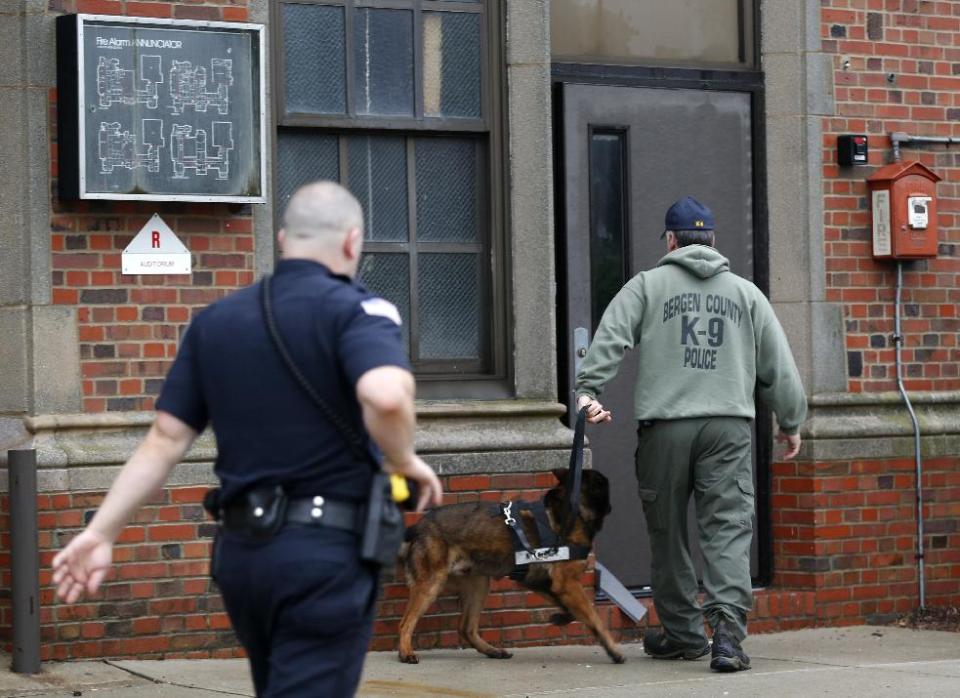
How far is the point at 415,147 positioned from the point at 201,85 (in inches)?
46.0

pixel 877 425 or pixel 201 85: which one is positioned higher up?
pixel 201 85

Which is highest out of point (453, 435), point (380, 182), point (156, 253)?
point (380, 182)

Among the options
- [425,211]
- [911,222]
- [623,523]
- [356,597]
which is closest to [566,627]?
[623,523]

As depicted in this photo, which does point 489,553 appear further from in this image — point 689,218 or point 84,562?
point 84,562

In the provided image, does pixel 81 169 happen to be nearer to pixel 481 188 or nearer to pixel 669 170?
pixel 481 188

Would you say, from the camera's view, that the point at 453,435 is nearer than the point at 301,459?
No

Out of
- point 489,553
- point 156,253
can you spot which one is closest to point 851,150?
point 489,553

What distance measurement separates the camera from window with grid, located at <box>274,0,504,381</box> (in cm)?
831

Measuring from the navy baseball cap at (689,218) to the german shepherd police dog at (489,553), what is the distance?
1145mm

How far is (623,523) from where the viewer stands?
356 inches

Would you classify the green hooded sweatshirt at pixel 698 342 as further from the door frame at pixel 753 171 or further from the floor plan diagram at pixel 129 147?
the floor plan diagram at pixel 129 147

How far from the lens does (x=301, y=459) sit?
4.14 metres

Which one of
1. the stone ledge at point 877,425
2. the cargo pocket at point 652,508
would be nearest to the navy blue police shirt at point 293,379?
the cargo pocket at point 652,508

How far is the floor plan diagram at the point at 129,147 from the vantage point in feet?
24.9
